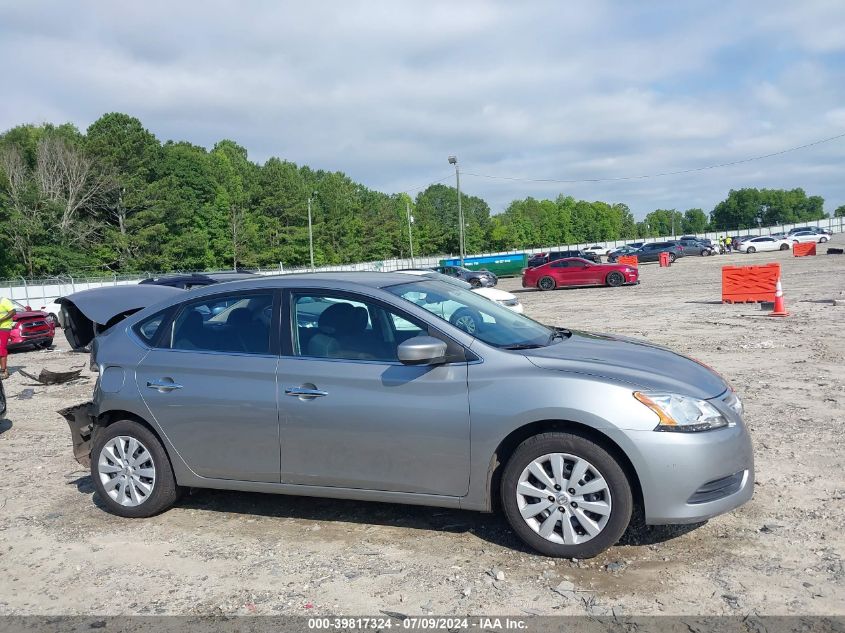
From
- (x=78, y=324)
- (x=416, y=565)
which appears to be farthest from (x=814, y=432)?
(x=78, y=324)

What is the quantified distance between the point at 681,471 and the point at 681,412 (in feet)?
1.08

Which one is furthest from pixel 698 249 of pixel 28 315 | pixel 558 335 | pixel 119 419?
pixel 119 419

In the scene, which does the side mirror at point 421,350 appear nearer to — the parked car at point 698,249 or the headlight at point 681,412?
the headlight at point 681,412

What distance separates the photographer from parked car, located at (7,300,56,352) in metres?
17.6

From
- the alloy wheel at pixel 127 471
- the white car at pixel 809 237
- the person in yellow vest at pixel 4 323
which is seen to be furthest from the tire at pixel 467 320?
the white car at pixel 809 237

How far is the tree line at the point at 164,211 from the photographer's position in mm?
56000

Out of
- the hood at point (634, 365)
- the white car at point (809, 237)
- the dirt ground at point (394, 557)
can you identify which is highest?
the white car at point (809, 237)

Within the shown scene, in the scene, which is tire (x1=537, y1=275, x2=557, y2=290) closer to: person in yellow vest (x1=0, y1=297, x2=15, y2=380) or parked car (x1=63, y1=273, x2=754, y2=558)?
person in yellow vest (x1=0, y1=297, x2=15, y2=380)

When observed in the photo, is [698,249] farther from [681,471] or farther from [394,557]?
[394,557]

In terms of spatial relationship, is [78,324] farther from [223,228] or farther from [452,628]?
[223,228]

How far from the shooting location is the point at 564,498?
4.18 m

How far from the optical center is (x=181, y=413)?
506cm

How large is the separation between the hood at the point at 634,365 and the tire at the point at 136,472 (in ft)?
8.96

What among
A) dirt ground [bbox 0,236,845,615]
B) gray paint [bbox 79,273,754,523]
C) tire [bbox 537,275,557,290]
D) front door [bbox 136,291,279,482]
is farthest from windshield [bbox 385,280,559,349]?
tire [bbox 537,275,557,290]
